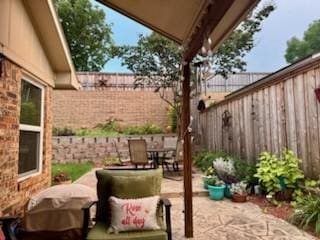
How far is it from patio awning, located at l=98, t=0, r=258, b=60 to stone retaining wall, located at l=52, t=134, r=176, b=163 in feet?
25.2

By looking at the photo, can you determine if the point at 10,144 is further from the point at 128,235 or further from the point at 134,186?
the point at 128,235

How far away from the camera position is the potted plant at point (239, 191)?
542 centimetres

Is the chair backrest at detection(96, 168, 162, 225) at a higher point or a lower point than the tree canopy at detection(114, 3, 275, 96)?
lower

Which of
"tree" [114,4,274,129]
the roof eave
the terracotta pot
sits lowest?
the terracotta pot

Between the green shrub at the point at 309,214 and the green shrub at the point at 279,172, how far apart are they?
79 centimetres

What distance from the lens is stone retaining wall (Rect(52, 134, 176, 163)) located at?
36.6ft

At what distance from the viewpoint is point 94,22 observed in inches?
784

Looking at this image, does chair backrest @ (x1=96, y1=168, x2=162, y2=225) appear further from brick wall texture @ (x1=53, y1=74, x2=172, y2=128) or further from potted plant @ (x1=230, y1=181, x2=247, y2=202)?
brick wall texture @ (x1=53, y1=74, x2=172, y2=128)

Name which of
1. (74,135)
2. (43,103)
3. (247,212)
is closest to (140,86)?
(74,135)

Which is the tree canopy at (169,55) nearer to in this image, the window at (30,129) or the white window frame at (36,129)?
the white window frame at (36,129)

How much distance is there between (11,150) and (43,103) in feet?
5.43

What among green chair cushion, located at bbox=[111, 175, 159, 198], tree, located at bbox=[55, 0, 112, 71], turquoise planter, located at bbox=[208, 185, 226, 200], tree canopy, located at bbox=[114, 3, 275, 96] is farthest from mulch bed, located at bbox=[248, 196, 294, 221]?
tree, located at bbox=[55, 0, 112, 71]

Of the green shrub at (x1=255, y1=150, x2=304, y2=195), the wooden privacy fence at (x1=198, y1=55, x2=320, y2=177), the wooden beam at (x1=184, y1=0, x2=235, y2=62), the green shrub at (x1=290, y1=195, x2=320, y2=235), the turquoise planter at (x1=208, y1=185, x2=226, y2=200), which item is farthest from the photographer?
the turquoise planter at (x1=208, y1=185, x2=226, y2=200)

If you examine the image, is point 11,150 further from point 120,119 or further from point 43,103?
point 120,119
